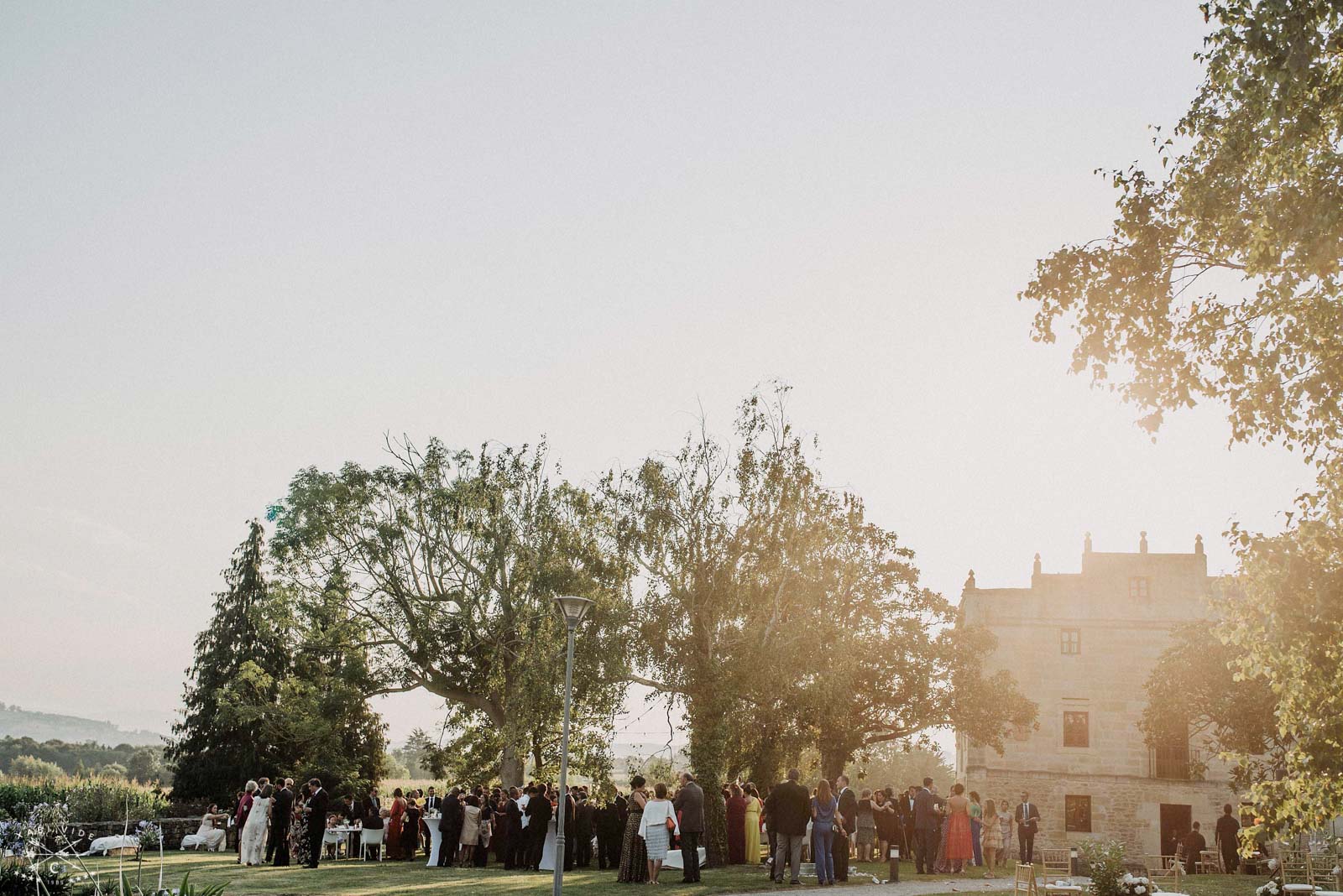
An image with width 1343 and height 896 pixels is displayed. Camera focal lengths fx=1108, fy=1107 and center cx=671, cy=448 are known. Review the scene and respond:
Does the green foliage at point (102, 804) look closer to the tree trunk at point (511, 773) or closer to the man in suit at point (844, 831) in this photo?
the tree trunk at point (511, 773)

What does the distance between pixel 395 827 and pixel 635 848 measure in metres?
8.59

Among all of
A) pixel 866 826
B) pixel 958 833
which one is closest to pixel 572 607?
pixel 958 833

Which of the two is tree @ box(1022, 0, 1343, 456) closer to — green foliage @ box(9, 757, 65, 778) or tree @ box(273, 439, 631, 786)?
tree @ box(273, 439, 631, 786)

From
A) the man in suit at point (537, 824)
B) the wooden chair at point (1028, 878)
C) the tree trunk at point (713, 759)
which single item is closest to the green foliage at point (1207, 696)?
the tree trunk at point (713, 759)

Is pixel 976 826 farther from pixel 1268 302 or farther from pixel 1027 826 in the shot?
pixel 1268 302

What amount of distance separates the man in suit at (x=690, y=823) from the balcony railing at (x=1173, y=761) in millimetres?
33322

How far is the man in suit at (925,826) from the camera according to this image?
23.5 metres

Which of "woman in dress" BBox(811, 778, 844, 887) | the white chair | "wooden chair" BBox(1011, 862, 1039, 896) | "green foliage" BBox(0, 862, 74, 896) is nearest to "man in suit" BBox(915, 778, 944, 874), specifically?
"woman in dress" BBox(811, 778, 844, 887)

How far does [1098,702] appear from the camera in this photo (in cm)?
4703

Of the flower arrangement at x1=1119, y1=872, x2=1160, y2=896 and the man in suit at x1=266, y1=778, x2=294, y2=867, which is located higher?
the flower arrangement at x1=1119, y1=872, x2=1160, y2=896

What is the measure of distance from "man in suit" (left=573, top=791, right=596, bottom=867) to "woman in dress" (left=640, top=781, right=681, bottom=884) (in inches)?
171

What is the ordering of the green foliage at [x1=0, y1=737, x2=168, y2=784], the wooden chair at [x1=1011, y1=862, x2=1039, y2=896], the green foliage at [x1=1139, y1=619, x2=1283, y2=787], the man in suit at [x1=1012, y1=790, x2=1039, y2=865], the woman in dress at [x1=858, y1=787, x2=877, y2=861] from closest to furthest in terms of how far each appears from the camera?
the wooden chair at [x1=1011, y1=862, x2=1039, y2=896] < the man in suit at [x1=1012, y1=790, x2=1039, y2=865] < the woman in dress at [x1=858, y1=787, x2=877, y2=861] < the green foliage at [x1=1139, y1=619, x2=1283, y2=787] < the green foliage at [x1=0, y1=737, x2=168, y2=784]

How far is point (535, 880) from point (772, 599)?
822 cm

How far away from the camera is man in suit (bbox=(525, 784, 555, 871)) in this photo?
22.1 meters
